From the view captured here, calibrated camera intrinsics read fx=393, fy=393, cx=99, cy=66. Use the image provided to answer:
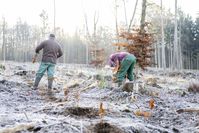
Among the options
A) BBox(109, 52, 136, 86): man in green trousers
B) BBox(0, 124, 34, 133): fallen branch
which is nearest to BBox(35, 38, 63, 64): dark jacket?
BBox(109, 52, 136, 86): man in green trousers

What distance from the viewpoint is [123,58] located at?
1126cm

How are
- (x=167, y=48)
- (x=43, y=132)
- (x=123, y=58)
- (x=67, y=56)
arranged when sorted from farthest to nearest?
(x=67, y=56) → (x=167, y=48) → (x=123, y=58) → (x=43, y=132)

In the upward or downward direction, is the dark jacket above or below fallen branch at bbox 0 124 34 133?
above

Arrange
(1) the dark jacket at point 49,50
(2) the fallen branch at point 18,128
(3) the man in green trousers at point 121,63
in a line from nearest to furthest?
(2) the fallen branch at point 18,128, (3) the man in green trousers at point 121,63, (1) the dark jacket at point 49,50

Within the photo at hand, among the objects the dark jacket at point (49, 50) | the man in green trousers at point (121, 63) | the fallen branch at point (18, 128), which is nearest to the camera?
the fallen branch at point (18, 128)

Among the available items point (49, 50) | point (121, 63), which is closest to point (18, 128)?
point (121, 63)

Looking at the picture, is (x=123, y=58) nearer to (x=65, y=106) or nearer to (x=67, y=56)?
(x=65, y=106)

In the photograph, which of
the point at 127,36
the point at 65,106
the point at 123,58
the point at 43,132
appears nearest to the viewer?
the point at 43,132

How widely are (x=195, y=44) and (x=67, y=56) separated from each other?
96.4 feet

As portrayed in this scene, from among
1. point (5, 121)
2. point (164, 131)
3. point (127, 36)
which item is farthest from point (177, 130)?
point (127, 36)

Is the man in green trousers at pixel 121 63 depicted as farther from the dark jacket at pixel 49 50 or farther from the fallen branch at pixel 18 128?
the fallen branch at pixel 18 128

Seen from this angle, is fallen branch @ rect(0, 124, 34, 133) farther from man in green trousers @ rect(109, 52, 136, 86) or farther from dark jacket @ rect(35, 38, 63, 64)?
dark jacket @ rect(35, 38, 63, 64)

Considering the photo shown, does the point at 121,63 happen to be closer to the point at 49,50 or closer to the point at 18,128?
the point at 49,50

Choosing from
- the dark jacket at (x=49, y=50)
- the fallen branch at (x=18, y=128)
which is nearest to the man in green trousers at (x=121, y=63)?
the dark jacket at (x=49, y=50)
